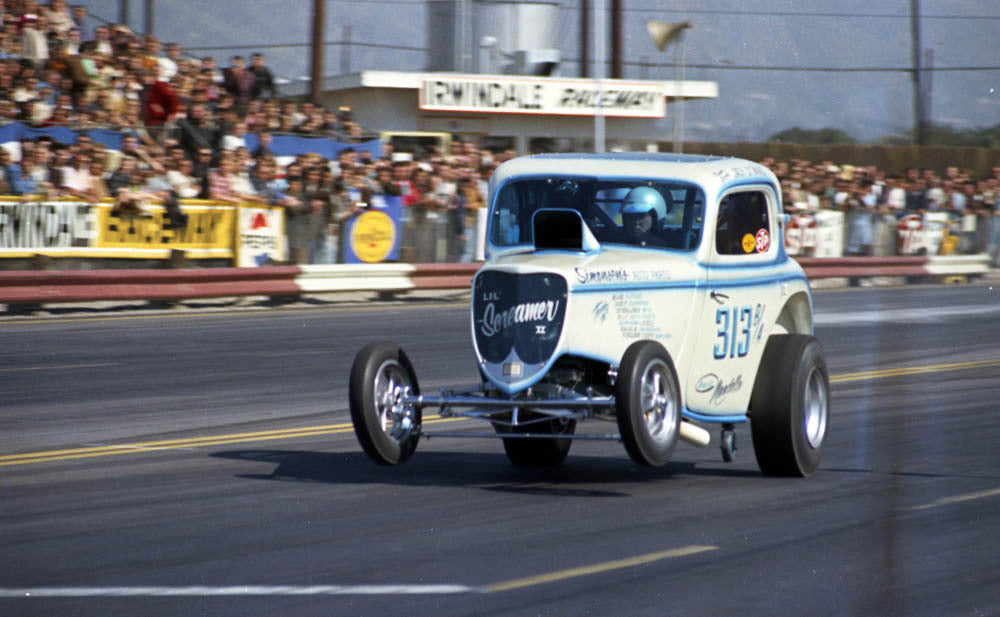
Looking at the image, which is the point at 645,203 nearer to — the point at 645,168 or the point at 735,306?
the point at 645,168

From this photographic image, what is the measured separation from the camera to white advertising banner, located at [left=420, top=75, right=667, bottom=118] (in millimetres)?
36719

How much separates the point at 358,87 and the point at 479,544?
30161 mm

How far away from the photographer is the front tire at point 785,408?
28.5ft

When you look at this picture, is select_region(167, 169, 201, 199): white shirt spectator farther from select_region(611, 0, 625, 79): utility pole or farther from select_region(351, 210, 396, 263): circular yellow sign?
select_region(611, 0, 625, 79): utility pole

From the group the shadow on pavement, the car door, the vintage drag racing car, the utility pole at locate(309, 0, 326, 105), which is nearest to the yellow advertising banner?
the utility pole at locate(309, 0, 326, 105)

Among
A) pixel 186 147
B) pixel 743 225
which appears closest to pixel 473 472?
pixel 743 225

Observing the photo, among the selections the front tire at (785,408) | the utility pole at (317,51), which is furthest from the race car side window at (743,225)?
the utility pole at (317,51)

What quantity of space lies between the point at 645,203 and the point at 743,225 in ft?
2.25

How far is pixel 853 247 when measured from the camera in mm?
32125

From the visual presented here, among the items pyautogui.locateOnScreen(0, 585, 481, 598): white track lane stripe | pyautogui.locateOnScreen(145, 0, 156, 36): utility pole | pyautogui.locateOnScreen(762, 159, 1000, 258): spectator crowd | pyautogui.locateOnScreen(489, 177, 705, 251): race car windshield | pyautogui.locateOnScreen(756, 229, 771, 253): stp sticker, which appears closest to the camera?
pyautogui.locateOnScreen(0, 585, 481, 598): white track lane stripe

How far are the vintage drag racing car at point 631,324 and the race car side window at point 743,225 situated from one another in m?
0.01

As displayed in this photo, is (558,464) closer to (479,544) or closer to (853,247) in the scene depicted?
(479,544)

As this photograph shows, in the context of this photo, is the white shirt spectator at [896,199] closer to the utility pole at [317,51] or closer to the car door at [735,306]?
the utility pole at [317,51]

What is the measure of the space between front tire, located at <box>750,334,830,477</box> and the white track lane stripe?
3244 millimetres
